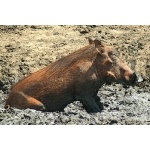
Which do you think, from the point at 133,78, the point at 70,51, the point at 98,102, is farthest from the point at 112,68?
the point at 70,51

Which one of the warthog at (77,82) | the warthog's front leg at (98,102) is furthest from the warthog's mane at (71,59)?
the warthog's front leg at (98,102)

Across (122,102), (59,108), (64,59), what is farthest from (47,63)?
(122,102)

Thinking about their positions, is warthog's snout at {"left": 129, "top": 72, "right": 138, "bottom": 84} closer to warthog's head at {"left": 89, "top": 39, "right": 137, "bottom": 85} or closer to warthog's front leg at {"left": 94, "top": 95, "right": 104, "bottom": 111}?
warthog's head at {"left": 89, "top": 39, "right": 137, "bottom": 85}

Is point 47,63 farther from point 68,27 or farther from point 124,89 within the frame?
point 124,89

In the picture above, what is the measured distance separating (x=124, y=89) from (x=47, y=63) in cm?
68

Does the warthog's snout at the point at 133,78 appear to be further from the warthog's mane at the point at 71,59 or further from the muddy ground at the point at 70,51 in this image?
the warthog's mane at the point at 71,59

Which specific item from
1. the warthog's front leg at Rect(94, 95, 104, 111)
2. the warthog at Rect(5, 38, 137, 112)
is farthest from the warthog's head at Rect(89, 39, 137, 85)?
the warthog's front leg at Rect(94, 95, 104, 111)

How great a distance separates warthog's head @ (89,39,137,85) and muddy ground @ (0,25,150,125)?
0.28 feet

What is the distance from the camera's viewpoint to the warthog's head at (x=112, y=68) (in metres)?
4.17

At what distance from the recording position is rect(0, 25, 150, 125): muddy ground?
412cm

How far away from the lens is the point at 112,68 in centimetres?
418

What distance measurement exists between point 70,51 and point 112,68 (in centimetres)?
42

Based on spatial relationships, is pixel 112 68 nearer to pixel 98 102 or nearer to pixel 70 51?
pixel 98 102

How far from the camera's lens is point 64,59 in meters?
4.30
